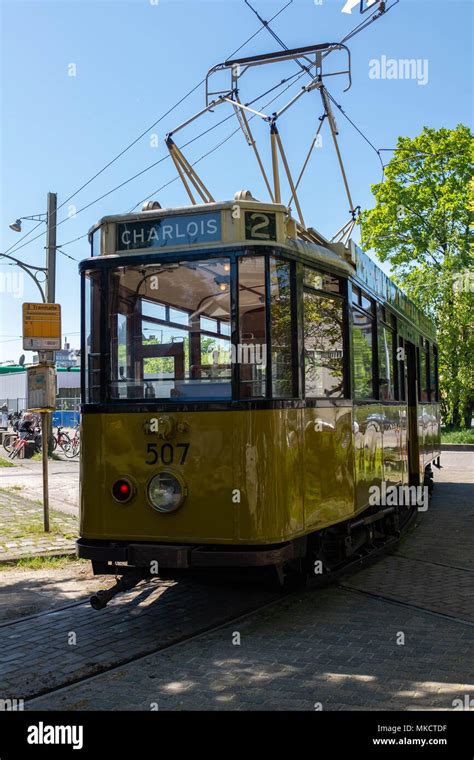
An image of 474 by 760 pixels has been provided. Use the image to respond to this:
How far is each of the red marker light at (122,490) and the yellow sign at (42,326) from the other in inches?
187

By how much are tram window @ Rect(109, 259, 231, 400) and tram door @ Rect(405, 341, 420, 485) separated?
6.03m

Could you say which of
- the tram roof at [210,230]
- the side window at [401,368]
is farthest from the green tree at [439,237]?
the tram roof at [210,230]

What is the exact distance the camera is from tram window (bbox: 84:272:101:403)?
598 centimetres

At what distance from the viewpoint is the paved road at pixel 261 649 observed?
4.41m

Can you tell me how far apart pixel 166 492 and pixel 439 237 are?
29.9 m

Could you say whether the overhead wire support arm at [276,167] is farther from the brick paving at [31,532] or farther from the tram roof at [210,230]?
the brick paving at [31,532]

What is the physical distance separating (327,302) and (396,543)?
4127 mm

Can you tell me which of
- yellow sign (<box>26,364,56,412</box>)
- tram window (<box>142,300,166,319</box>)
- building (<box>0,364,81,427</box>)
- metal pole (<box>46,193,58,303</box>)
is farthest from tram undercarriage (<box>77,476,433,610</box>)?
building (<box>0,364,81,427</box>)

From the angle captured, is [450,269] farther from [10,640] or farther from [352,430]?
[10,640]

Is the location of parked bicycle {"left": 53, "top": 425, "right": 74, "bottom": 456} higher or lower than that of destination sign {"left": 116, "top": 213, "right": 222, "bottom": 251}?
lower

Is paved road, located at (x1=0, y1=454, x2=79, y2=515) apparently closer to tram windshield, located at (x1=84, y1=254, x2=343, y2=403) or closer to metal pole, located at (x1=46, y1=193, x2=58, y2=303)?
metal pole, located at (x1=46, y1=193, x2=58, y2=303)

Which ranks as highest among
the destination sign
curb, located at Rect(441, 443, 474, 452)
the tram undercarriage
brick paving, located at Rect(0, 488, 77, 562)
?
the destination sign

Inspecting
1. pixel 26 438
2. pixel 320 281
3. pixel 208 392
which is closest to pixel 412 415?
pixel 320 281

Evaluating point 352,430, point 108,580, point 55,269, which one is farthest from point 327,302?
point 55,269
